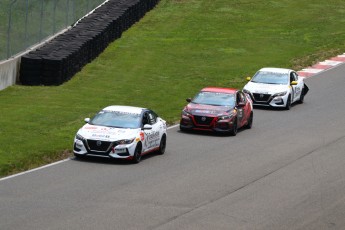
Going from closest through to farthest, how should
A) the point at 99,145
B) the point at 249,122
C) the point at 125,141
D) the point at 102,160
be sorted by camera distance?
Result: the point at 99,145, the point at 125,141, the point at 102,160, the point at 249,122

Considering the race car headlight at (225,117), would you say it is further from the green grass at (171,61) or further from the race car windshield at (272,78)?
the race car windshield at (272,78)

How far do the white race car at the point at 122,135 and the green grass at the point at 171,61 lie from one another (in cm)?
112

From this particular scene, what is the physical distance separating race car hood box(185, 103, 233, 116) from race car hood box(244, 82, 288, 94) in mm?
6003

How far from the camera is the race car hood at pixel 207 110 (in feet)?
101

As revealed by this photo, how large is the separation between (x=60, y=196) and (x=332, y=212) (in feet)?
18.3

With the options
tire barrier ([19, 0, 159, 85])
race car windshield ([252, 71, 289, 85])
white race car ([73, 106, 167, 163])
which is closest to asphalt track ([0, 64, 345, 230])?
white race car ([73, 106, 167, 163])

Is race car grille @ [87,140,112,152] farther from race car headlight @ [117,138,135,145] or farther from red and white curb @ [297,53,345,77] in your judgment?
red and white curb @ [297,53,345,77]

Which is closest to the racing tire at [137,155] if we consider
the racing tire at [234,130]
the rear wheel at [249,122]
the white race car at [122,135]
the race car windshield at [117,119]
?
the white race car at [122,135]

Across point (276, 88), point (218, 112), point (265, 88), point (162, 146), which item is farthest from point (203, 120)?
point (276, 88)

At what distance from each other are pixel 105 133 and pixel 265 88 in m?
14.1

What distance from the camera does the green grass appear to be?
2883 centimetres

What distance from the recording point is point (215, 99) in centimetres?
3219

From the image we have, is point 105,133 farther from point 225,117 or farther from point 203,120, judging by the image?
point 225,117

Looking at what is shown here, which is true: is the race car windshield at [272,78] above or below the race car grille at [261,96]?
above
